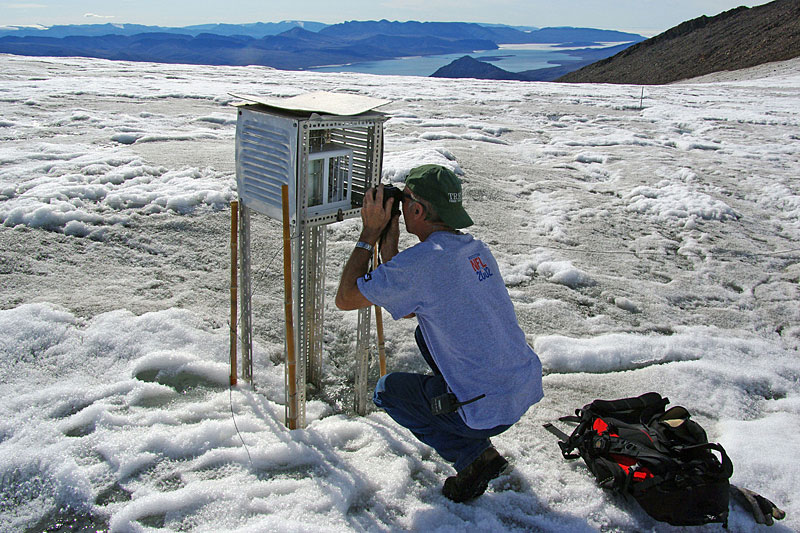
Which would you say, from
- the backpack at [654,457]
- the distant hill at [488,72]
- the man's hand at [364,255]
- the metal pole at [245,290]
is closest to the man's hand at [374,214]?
the man's hand at [364,255]

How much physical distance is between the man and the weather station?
1.20ft

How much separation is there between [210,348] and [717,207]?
22.2 ft

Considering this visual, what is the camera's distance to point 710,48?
33281 millimetres

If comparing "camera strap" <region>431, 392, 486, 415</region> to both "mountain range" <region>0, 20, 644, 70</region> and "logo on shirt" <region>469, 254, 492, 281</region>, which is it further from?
"mountain range" <region>0, 20, 644, 70</region>

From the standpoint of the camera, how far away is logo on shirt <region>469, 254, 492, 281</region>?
7.69ft

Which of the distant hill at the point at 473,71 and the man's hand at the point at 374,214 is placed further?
the distant hill at the point at 473,71

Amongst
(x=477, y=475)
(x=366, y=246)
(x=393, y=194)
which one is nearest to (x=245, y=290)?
(x=366, y=246)

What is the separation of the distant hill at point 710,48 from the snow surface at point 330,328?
78.0 ft

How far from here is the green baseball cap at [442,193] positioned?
242cm

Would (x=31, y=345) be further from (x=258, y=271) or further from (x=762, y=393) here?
(x=762, y=393)

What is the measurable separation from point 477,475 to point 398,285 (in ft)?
3.10

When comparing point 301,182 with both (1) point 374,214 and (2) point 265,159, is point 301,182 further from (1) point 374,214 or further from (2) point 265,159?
(1) point 374,214

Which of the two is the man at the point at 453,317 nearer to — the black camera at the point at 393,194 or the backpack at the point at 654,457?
the black camera at the point at 393,194

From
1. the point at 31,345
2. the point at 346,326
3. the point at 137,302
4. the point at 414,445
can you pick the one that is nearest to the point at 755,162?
the point at 346,326
